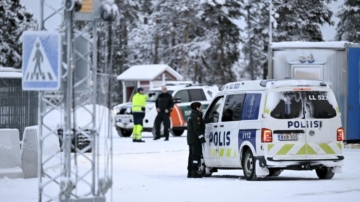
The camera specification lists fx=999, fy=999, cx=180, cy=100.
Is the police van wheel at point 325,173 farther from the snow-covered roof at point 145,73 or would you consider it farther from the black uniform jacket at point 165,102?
the snow-covered roof at point 145,73

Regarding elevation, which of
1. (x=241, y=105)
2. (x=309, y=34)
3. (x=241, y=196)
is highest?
Result: (x=309, y=34)

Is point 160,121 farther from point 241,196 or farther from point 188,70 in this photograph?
point 188,70

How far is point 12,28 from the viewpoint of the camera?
69.5 m

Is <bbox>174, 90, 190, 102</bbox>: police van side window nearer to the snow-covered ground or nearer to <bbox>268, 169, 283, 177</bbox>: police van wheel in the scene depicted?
the snow-covered ground

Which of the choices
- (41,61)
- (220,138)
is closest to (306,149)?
(220,138)

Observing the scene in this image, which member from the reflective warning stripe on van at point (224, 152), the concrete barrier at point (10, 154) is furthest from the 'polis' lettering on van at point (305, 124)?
the concrete barrier at point (10, 154)

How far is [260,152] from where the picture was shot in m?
17.5

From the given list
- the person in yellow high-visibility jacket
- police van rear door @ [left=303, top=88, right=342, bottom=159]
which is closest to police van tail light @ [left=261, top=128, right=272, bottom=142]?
police van rear door @ [left=303, top=88, right=342, bottom=159]

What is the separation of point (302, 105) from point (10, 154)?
5.49 metres

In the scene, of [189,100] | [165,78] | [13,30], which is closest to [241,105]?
[189,100]

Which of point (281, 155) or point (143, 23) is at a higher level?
point (143, 23)

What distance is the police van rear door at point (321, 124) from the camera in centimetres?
1777

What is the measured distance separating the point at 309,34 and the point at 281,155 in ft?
179

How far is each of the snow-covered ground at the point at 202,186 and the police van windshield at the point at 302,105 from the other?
1178 mm
